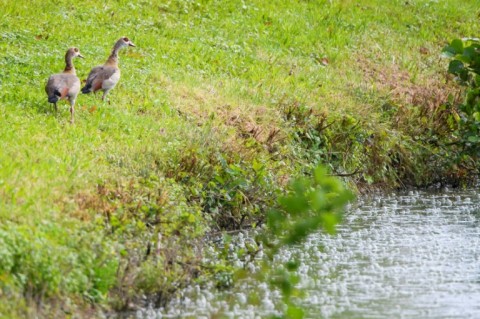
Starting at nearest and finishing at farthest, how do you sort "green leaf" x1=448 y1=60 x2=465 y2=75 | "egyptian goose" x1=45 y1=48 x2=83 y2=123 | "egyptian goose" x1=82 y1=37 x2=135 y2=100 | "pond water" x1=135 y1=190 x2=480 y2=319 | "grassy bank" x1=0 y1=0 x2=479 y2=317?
"grassy bank" x1=0 y1=0 x2=479 y2=317
"pond water" x1=135 y1=190 x2=480 y2=319
"egyptian goose" x1=45 y1=48 x2=83 y2=123
"egyptian goose" x1=82 y1=37 x2=135 y2=100
"green leaf" x1=448 y1=60 x2=465 y2=75

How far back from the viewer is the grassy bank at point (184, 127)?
9.59 metres

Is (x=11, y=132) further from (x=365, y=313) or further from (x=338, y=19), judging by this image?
(x=338, y=19)

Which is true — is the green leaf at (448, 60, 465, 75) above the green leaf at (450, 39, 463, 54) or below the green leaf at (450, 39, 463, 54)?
below

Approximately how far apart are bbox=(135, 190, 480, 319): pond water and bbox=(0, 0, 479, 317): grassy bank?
0.60 m

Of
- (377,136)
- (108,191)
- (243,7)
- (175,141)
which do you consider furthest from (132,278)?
(243,7)

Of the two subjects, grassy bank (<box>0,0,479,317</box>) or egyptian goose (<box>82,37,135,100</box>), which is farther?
egyptian goose (<box>82,37,135,100</box>)

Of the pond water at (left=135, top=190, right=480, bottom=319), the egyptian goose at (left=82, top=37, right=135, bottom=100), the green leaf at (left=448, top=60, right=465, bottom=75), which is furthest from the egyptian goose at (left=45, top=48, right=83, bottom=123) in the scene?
the green leaf at (left=448, top=60, right=465, bottom=75)

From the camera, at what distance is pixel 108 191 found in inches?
433

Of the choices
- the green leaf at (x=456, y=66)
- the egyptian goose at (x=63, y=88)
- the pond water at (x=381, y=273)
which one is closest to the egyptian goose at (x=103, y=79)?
the egyptian goose at (x=63, y=88)

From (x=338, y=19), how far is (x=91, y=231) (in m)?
14.0

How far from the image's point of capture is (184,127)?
14180 millimetres

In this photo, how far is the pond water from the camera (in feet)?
32.7

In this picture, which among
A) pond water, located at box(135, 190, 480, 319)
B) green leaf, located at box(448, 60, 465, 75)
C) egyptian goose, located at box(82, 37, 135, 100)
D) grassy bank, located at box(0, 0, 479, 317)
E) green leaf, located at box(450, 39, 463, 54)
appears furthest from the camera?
green leaf, located at box(448, 60, 465, 75)

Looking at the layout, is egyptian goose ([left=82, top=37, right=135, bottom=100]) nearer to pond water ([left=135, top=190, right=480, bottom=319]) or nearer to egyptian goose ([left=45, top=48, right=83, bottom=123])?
egyptian goose ([left=45, top=48, right=83, bottom=123])
